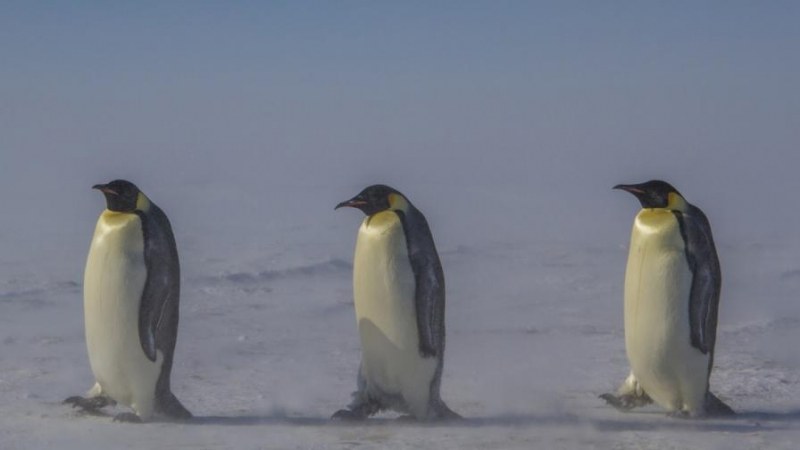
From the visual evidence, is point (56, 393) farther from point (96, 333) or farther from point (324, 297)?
point (324, 297)

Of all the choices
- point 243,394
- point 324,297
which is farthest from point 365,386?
point 324,297

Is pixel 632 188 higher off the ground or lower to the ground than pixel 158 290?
higher

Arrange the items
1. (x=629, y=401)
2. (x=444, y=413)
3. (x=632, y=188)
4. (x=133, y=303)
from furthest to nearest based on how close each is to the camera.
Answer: (x=629, y=401) → (x=632, y=188) → (x=444, y=413) → (x=133, y=303)

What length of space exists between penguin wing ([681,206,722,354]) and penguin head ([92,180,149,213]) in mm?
2445

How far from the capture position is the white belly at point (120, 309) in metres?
5.51

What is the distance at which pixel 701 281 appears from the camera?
224 inches

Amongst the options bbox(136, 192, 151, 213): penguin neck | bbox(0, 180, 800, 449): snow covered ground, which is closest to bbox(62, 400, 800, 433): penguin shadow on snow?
bbox(0, 180, 800, 449): snow covered ground

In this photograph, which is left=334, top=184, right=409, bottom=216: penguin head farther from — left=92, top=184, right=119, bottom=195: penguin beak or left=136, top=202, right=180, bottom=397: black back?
left=92, top=184, right=119, bottom=195: penguin beak

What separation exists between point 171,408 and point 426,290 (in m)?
1.24

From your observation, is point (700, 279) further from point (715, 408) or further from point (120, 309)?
point (120, 309)

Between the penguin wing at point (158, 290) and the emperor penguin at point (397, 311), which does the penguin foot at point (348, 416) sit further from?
the penguin wing at point (158, 290)

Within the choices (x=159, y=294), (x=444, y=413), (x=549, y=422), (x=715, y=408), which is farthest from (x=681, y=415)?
(x=159, y=294)

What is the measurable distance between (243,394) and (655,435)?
2.14 m

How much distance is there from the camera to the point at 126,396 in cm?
561
